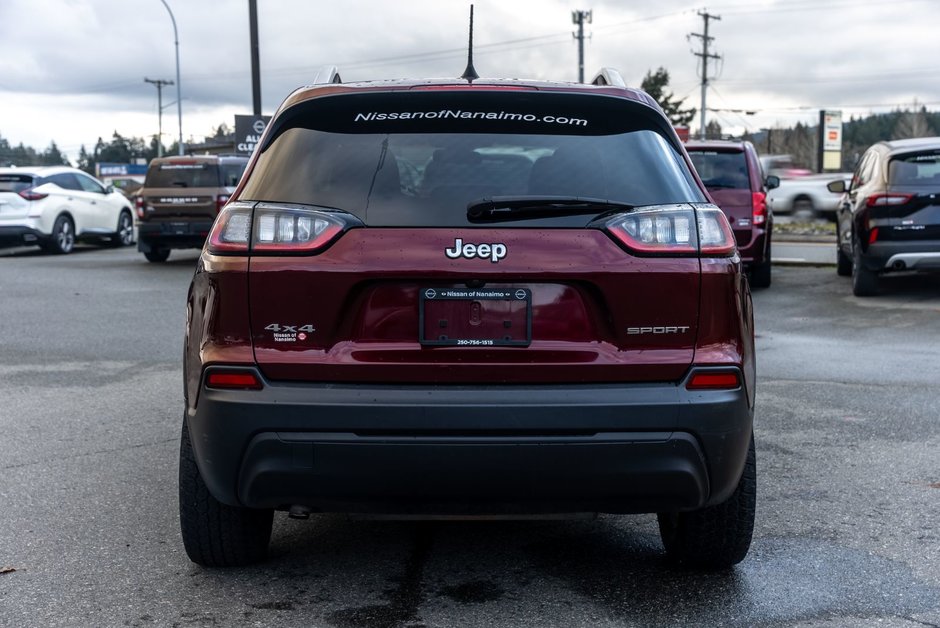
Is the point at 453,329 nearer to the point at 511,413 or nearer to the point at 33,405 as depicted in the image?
the point at 511,413

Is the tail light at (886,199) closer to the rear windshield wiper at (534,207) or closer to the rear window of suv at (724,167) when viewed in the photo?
the rear window of suv at (724,167)

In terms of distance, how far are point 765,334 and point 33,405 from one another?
6.33m

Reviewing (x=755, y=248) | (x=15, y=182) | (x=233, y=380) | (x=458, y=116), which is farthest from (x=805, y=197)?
(x=233, y=380)

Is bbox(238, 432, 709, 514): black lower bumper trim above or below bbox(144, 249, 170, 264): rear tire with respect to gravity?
above

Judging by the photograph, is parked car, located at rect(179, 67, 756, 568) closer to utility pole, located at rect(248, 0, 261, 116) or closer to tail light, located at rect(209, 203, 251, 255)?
tail light, located at rect(209, 203, 251, 255)

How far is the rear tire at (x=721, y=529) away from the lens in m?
3.66

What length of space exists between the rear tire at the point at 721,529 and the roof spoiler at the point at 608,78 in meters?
1.45

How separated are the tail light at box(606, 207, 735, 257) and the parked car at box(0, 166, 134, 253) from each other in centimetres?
1775

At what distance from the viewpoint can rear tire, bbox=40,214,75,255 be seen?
63.8 ft

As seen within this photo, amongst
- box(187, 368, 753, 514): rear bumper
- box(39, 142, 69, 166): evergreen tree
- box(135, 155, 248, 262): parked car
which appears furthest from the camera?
box(39, 142, 69, 166): evergreen tree

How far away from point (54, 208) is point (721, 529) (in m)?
18.0

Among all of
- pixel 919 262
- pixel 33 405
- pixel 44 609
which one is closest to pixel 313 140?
pixel 44 609

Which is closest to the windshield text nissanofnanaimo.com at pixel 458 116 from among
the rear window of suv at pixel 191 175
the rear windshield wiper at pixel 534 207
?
the rear windshield wiper at pixel 534 207

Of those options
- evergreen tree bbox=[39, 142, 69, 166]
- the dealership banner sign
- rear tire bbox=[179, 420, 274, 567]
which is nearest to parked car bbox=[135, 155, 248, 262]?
the dealership banner sign
